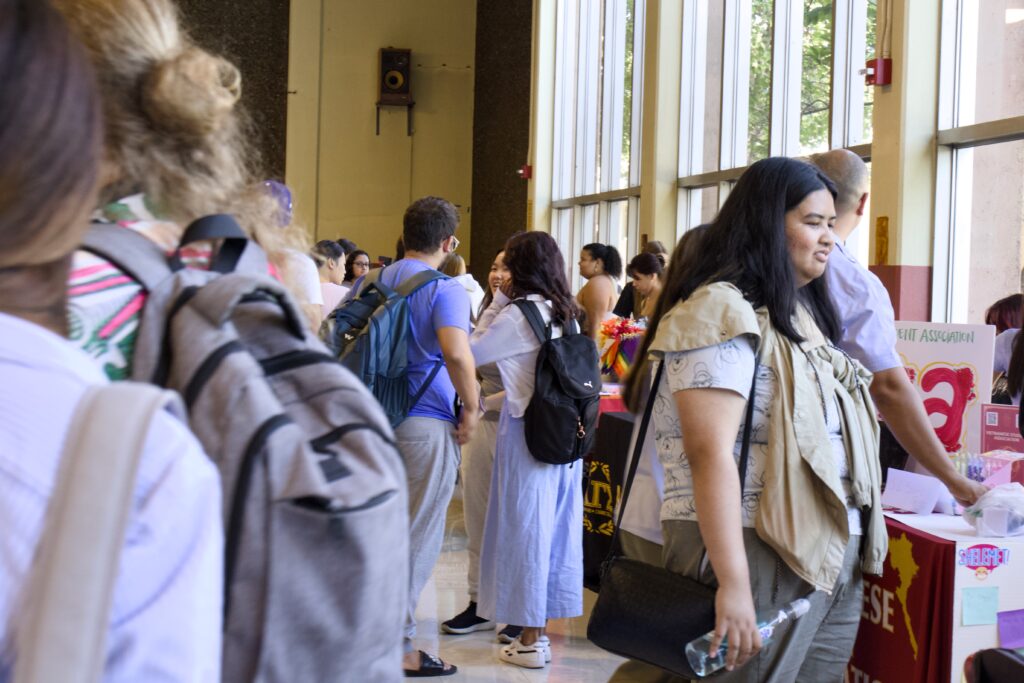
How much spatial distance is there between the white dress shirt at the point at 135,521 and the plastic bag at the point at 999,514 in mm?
2448

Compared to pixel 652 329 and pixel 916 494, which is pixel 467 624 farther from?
pixel 652 329

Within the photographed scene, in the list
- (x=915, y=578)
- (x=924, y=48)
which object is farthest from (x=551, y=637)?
(x=924, y=48)

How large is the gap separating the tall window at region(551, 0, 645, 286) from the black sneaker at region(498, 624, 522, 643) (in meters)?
6.53

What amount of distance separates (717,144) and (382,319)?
6.20 metres

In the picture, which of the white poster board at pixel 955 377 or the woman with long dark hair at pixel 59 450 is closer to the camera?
the woman with long dark hair at pixel 59 450

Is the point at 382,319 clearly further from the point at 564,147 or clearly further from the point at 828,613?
the point at 564,147

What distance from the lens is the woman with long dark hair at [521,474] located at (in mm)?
4191

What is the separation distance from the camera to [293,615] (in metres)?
0.80

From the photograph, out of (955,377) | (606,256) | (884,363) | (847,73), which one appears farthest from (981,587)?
(606,256)

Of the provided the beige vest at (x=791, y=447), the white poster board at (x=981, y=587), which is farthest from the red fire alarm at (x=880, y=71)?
the beige vest at (x=791, y=447)

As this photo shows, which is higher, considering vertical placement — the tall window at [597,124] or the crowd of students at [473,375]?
the tall window at [597,124]

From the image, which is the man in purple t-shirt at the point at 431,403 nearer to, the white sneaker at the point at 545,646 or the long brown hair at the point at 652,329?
the white sneaker at the point at 545,646

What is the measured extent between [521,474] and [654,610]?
2.17 meters

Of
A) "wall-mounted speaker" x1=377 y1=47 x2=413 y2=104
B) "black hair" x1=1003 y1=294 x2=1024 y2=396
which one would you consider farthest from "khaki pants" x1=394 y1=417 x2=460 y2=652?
"wall-mounted speaker" x1=377 y1=47 x2=413 y2=104
